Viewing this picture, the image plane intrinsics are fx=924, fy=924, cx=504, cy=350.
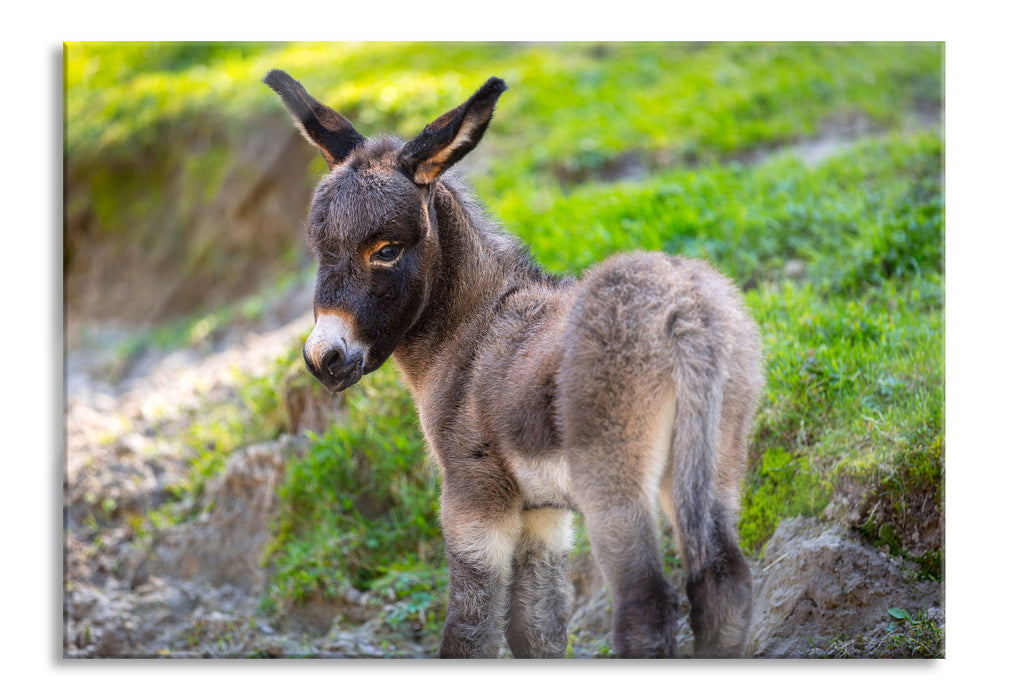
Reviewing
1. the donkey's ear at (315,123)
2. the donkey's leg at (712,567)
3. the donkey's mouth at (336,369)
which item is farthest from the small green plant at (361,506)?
the donkey's leg at (712,567)

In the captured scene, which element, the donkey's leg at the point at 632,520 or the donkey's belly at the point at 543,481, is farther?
the donkey's belly at the point at 543,481

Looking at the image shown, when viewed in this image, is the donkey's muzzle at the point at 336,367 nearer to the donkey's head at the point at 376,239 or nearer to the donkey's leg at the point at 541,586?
the donkey's head at the point at 376,239

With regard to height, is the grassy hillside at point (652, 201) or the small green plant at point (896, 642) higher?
the grassy hillside at point (652, 201)

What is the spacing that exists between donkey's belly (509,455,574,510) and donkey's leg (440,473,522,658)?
0.17 ft

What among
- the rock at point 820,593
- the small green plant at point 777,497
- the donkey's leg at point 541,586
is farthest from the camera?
the small green plant at point 777,497

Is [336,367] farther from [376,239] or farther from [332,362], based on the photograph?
[376,239]

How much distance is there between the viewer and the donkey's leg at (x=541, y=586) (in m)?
2.59

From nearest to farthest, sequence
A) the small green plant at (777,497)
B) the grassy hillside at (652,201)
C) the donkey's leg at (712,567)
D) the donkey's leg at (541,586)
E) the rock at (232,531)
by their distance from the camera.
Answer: the donkey's leg at (712,567) → the donkey's leg at (541,586) → the small green plant at (777,497) → the grassy hillside at (652,201) → the rock at (232,531)

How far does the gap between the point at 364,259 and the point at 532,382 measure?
1.80 ft

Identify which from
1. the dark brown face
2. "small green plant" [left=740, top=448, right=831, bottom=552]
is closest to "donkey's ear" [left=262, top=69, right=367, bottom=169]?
the dark brown face

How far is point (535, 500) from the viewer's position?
2398 mm

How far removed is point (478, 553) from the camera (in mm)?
2422

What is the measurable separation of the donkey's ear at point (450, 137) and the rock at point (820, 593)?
59.8 inches

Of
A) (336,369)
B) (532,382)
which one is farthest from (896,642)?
(336,369)
